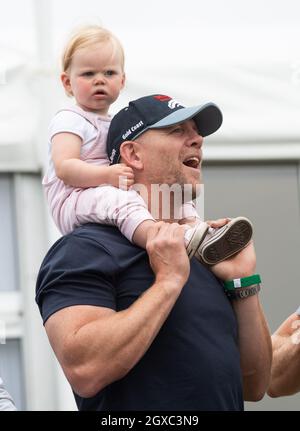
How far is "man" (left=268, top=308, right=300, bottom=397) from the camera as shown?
109 inches

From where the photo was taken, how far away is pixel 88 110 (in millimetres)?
2693

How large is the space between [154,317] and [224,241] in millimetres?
285

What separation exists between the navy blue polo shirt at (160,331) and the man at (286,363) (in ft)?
1.44

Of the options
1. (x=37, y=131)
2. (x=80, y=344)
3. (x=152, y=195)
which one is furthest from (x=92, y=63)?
(x=37, y=131)

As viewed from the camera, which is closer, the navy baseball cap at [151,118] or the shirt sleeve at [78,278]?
the shirt sleeve at [78,278]

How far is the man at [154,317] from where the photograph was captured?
2.17m

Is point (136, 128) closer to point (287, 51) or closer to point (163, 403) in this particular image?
point (163, 403)

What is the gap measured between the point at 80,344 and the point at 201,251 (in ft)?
1.17

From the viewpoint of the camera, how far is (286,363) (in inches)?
109
